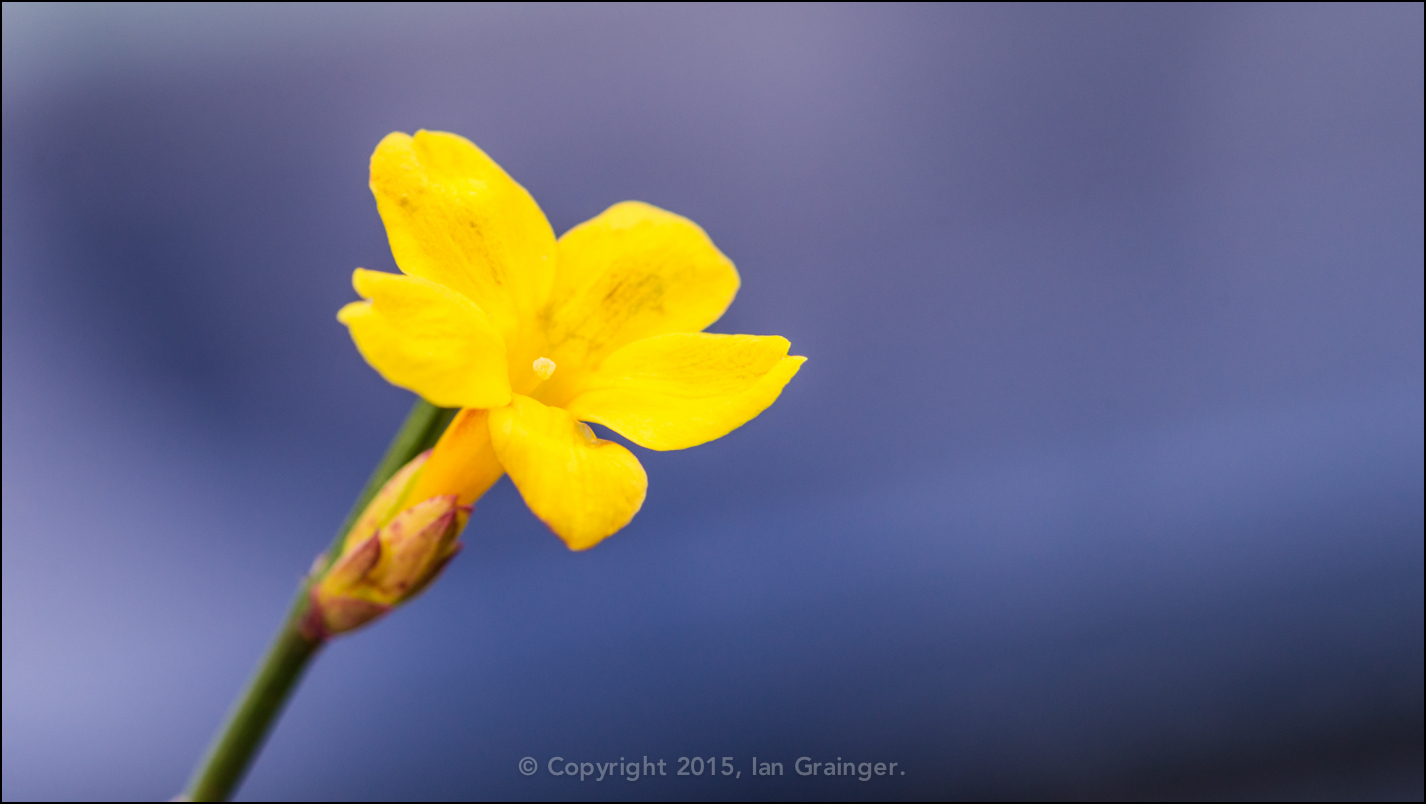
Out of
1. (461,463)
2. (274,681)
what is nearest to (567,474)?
(461,463)

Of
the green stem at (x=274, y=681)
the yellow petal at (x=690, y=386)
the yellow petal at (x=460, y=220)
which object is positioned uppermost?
the yellow petal at (x=460, y=220)

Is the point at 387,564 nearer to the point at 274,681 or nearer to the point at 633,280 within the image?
the point at 274,681

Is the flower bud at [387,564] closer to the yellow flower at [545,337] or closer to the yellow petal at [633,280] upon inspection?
the yellow flower at [545,337]

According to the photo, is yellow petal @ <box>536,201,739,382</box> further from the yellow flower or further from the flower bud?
the flower bud

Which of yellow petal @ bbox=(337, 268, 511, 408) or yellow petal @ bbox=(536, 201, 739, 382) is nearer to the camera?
yellow petal @ bbox=(337, 268, 511, 408)

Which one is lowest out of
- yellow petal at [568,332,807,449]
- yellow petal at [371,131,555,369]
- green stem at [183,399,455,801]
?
green stem at [183,399,455,801]

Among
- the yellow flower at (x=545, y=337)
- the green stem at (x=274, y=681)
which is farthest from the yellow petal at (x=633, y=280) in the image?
the green stem at (x=274, y=681)

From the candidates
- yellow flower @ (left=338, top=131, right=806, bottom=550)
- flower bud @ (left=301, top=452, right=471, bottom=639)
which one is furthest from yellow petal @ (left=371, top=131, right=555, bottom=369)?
flower bud @ (left=301, top=452, right=471, bottom=639)
